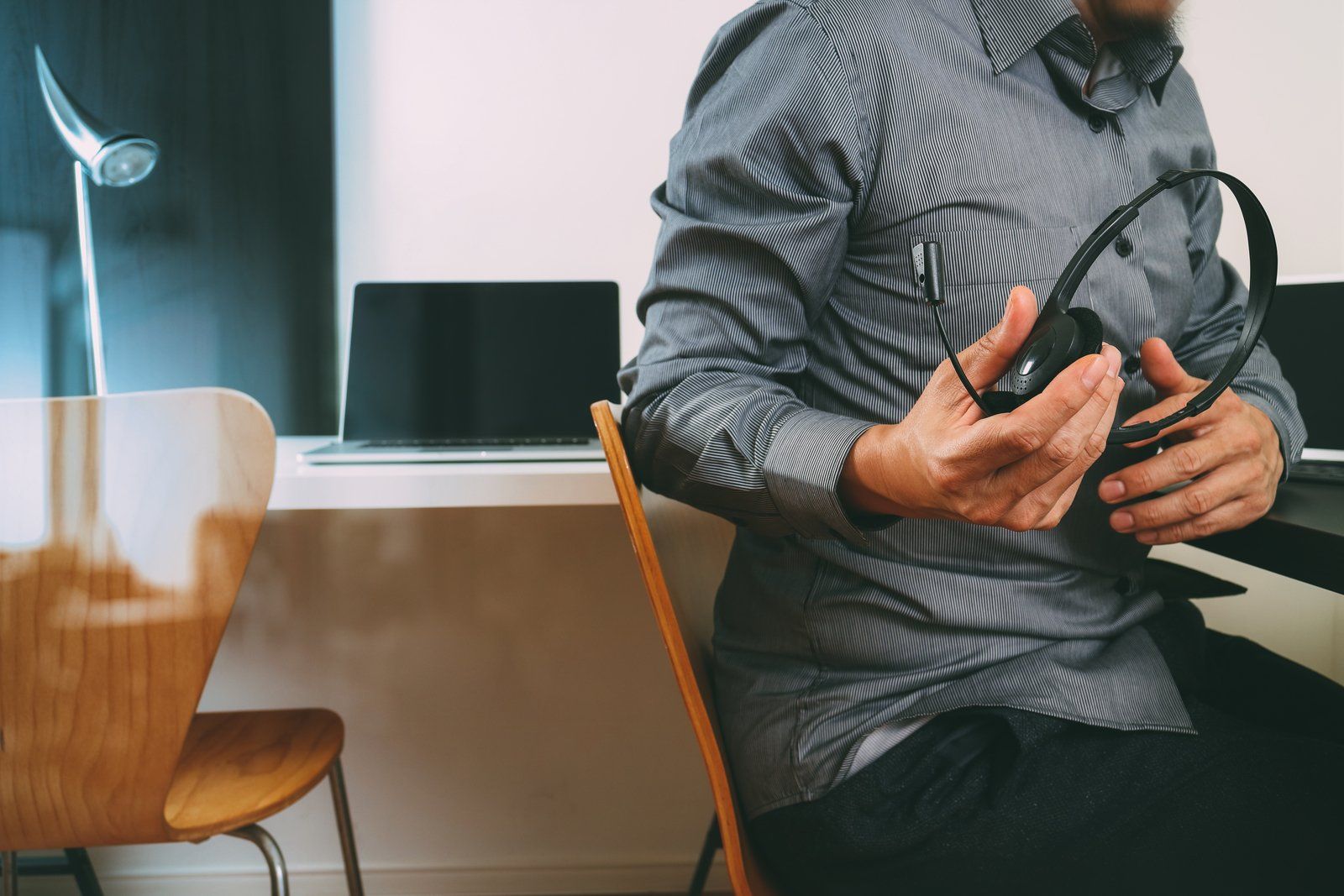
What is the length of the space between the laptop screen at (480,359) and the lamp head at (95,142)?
0.36 meters

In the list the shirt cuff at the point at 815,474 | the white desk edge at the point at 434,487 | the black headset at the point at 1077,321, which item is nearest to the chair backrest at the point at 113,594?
the white desk edge at the point at 434,487

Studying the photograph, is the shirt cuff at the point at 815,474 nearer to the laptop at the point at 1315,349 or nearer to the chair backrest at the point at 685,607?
the chair backrest at the point at 685,607

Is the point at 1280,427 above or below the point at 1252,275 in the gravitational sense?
below

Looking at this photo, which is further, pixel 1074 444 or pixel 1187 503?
pixel 1187 503

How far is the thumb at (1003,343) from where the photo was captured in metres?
0.40

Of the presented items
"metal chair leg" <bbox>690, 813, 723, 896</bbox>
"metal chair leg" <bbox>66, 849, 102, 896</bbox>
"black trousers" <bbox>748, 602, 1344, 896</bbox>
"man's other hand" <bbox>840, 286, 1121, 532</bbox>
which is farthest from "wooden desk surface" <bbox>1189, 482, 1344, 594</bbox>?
"metal chair leg" <bbox>66, 849, 102, 896</bbox>

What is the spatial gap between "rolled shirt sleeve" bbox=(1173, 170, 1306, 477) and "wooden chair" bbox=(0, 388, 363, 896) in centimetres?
86

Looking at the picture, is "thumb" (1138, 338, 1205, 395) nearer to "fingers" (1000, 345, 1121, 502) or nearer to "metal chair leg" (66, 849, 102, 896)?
"fingers" (1000, 345, 1121, 502)

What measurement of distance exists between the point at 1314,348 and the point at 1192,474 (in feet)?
2.30

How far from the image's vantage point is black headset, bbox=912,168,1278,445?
1.30 feet

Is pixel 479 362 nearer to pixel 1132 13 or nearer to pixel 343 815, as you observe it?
pixel 343 815

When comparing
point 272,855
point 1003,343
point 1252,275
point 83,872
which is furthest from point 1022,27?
point 83,872

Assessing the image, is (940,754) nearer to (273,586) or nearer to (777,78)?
(777,78)

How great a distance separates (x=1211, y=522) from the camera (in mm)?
589
